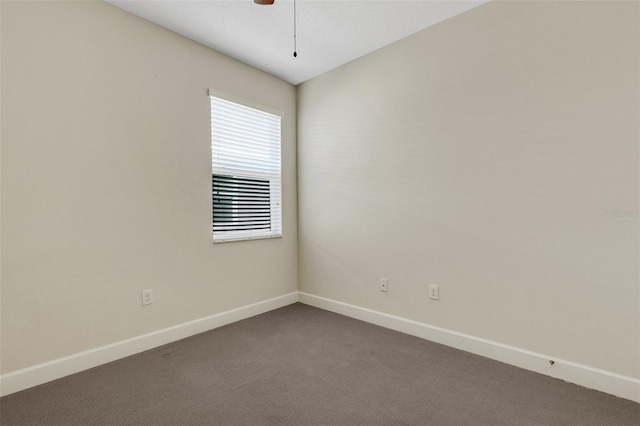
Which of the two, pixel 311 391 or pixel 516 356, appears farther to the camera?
pixel 516 356

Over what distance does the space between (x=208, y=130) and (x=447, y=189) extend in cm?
211

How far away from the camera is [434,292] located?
8.41ft

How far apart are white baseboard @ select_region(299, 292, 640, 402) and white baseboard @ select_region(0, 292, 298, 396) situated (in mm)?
1195

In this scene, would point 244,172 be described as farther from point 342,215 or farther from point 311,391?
point 311,391

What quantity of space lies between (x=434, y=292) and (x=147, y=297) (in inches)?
89.8

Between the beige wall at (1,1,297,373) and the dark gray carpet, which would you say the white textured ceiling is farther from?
the dark gray carpet

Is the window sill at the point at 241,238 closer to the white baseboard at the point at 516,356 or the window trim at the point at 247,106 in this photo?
the window trim at the point at 247,106

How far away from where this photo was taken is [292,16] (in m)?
2.39

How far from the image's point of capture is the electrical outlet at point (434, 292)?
8.36 feet

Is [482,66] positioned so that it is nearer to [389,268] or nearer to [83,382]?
Result: [389,268]

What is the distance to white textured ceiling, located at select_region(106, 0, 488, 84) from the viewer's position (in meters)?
2.27

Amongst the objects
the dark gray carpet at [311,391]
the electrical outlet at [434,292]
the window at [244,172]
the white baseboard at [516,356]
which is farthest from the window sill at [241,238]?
the electrical outlet at [434,292]

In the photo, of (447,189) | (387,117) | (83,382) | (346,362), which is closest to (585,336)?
(447,189)

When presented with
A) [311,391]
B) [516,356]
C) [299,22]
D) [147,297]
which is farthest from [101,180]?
[516,356]
